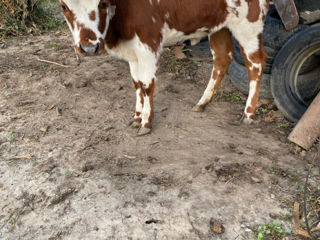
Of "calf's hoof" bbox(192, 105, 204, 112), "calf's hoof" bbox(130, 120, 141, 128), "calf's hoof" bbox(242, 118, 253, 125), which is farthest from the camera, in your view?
"calf's hoof" bbox(192, 105, 204, 112)

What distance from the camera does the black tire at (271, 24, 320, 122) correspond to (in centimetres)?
377

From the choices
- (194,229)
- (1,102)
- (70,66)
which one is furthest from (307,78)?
(1,102)

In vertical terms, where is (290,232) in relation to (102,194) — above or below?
above

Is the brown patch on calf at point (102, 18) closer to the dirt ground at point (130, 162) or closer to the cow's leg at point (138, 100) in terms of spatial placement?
the cow's leg at point (138, 100)

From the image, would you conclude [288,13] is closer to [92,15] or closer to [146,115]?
[146,115]

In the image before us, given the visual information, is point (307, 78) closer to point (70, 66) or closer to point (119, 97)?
point (119, 97)

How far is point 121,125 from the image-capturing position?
159 inches

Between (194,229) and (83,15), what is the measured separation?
1.95 m

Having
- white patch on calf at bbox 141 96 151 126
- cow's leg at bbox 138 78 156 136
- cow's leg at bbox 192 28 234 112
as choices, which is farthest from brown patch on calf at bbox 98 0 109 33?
cow's leg at bbox 192 28 234 112

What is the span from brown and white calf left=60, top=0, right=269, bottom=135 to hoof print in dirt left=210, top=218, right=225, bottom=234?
1.49 m

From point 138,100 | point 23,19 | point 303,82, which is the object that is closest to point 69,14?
point 138,100

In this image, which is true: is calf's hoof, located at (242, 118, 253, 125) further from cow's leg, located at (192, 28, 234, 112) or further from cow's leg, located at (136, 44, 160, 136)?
cow's leg, located at (136, 44, 160, 136)

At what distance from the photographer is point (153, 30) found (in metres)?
3.43

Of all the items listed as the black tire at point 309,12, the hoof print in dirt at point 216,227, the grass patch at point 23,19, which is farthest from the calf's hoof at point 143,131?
the grass patch at point 23,19
